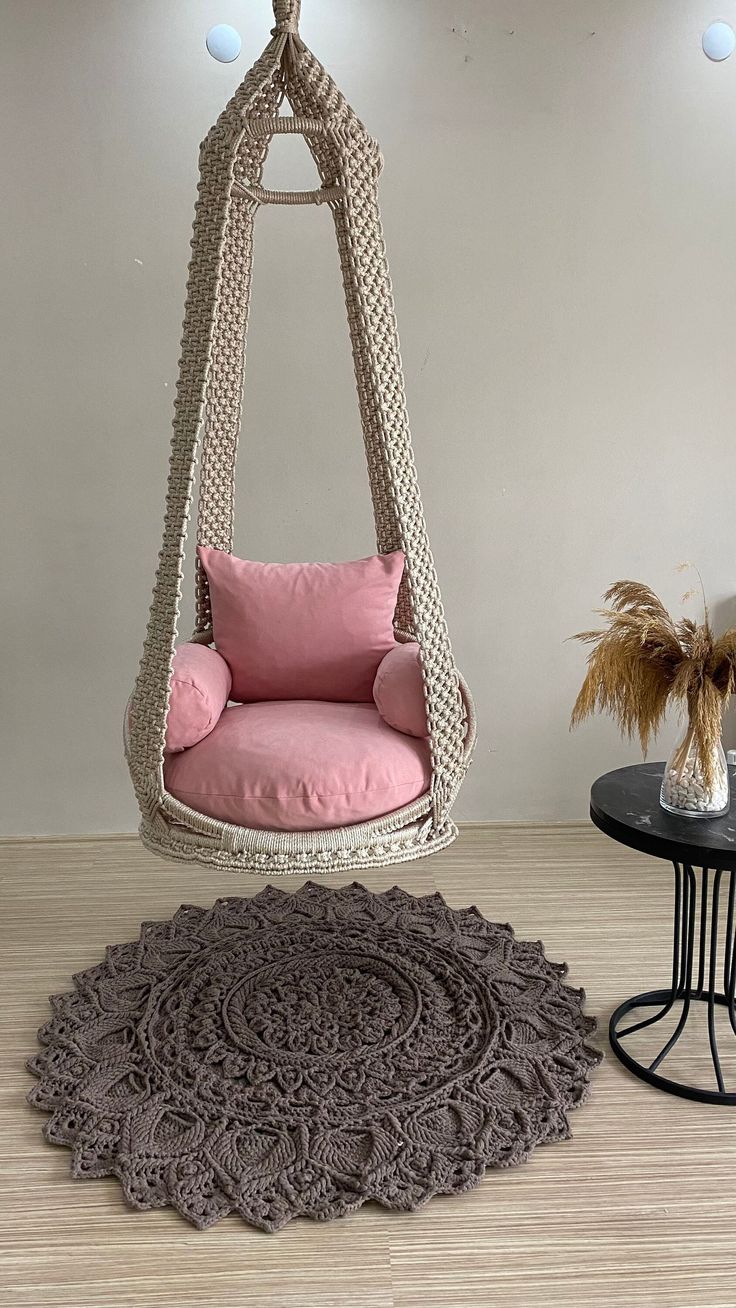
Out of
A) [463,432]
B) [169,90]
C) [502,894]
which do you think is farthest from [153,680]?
[169,90]

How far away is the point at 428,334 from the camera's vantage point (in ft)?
11.0

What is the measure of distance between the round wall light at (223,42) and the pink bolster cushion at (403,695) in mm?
2030

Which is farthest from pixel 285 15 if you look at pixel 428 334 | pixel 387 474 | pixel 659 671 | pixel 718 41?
pixel 718 41

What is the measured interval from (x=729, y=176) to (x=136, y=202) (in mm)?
1862

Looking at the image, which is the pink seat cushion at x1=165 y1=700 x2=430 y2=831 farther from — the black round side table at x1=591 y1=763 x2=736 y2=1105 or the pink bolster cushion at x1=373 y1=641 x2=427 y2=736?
the black round side table at x1=591 y1=763 x2=736 y2=1105

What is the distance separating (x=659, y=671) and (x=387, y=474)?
2.27 ft

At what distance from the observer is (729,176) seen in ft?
10.9

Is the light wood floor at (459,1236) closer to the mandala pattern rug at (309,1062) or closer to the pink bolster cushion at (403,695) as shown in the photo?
the mandala pattern rug at (309,1062)

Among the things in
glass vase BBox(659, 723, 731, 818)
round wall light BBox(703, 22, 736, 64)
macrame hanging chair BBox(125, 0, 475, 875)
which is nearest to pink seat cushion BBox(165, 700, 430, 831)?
macrame hanging chair BBox(125, 0, 475, 875)

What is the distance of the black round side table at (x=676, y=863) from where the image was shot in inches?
77.4

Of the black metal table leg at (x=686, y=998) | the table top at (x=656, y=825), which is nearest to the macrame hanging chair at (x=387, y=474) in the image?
the table top at (x=656, y=825)

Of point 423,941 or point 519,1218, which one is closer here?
point 519,1218

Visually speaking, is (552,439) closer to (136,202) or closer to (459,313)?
(459,313)

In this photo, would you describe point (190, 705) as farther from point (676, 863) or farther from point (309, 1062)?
point (676, 863)
